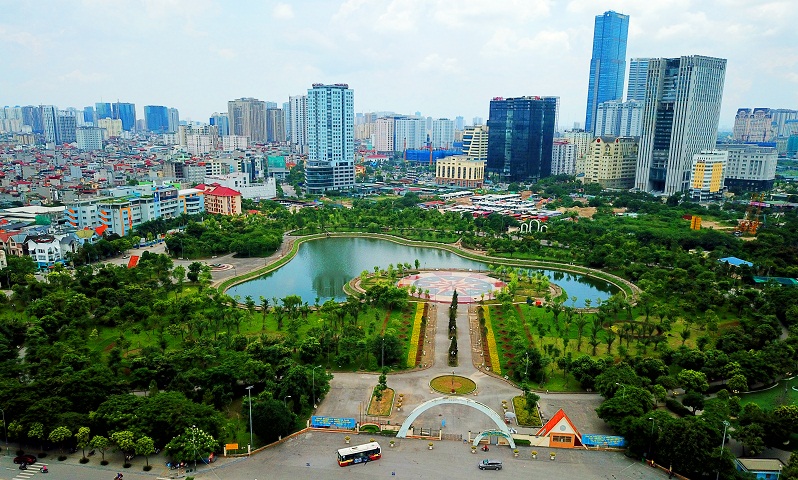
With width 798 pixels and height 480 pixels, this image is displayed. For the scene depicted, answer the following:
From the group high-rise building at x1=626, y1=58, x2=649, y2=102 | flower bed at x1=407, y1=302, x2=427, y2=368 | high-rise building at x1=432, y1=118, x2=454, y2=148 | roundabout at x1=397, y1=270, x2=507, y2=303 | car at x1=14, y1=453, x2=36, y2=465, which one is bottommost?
car at x1=14, y1=453, x2=36, y2=465

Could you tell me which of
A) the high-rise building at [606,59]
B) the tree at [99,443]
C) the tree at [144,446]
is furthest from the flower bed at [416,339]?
the high-rise building at [606,59]

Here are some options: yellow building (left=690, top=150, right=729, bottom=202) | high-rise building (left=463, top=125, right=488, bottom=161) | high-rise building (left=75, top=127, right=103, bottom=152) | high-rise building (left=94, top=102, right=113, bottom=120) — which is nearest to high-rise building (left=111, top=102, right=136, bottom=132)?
high-rise building (left=94, top=102, right=113, bottom=120)

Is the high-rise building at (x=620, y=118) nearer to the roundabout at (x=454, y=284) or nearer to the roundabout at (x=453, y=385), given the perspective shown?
the roundabout at (x=454, y=284)

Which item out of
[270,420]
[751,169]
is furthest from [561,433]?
[751,169]

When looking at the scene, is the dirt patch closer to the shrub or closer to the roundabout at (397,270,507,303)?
the roundabout at (397,270,507,303)

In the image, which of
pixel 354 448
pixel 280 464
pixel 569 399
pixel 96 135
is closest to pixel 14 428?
pixel 280 464

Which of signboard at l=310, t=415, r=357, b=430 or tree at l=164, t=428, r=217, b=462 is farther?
signboard at l=310, t=415, r=357, b=430
